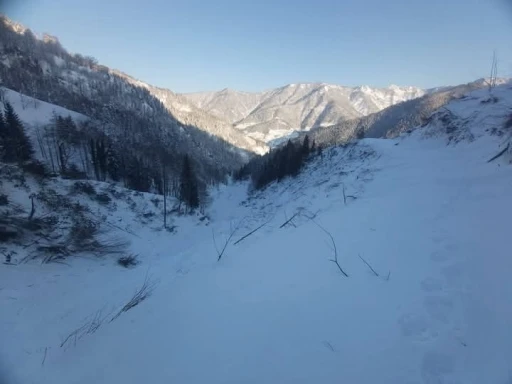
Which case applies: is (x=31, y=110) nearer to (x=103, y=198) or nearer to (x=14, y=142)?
(x=14, y=142)

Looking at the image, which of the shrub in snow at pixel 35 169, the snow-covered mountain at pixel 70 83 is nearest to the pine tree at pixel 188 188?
the shrub in snow at pixel 35 169

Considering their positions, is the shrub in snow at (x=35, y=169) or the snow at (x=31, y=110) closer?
the shrub in snow at (x=35, y=169)

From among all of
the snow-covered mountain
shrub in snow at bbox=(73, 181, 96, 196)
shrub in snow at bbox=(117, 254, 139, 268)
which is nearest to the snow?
the snow-covered mountain

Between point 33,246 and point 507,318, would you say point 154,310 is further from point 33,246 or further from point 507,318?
point 33,246

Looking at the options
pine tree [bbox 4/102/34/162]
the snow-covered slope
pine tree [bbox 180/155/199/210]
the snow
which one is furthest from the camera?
the snow

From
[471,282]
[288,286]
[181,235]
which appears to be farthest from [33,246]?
[471,282]

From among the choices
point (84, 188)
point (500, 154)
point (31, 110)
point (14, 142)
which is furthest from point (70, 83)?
point (500, 154)

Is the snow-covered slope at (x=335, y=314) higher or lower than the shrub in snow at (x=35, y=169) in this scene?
lower

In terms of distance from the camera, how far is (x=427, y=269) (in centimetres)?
630

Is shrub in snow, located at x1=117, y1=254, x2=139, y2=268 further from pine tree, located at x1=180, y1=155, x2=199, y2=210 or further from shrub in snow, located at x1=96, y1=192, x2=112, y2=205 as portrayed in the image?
pine tree, located at x1=180, y1=155, x2=199, y2=210

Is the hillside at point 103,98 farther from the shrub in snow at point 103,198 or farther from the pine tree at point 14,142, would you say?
the shrub in snow at point 103,198

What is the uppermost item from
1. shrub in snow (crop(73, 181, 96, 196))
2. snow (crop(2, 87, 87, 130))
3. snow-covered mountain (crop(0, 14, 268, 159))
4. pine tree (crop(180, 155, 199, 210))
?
snow-covered mountain (crop(0, 14, 268, 159))

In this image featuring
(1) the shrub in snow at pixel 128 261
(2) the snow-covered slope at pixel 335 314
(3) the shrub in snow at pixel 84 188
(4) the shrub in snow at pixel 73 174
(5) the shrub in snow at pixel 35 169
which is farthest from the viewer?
(4) the shrub in snow at pixel 73 174

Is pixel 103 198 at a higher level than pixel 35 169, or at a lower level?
lower
